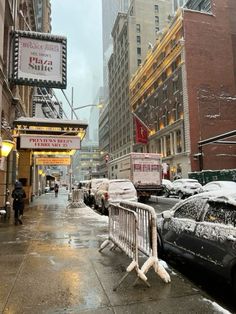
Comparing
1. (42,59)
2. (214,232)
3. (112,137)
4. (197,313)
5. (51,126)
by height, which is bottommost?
(197,313)

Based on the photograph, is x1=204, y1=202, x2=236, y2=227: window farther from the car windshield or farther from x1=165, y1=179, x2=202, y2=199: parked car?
x1=165, y1=179, x2=202, y2=199: parked car

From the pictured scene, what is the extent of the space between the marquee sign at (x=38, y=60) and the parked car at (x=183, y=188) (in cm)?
1619

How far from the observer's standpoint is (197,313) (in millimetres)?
4328

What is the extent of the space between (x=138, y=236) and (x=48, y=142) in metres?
14.3

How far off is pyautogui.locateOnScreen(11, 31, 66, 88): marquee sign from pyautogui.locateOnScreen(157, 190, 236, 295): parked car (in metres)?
13.1

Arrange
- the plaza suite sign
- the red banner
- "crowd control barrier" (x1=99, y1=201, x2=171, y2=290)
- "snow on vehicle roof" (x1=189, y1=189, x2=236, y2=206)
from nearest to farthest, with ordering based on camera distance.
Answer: "snow on vehicle roof" (x1=189, y1=189, x2=236, y2=206) → "crowd control barrier" (x1=99, y1=201, x2=171, y2=290) → the plaza suite sign → the red banner

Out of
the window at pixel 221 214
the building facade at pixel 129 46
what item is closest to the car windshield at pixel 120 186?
the window at pixel 221 214

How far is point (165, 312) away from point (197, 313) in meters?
0.41

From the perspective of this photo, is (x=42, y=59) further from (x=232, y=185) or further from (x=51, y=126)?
(x=232, y=185)

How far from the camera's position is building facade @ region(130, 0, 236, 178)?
51.5 metres

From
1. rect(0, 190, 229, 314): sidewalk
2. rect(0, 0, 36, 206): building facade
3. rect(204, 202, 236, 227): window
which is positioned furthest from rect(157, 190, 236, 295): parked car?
rect(0, 0, 36, 206): building facade

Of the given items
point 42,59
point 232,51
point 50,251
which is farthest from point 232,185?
point 232,51

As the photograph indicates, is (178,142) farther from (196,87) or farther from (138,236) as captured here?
(138,236)

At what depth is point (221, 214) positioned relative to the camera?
18.2ft
